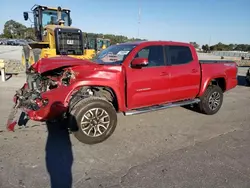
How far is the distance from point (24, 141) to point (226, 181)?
344 centimetres

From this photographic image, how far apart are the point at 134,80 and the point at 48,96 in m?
1.68

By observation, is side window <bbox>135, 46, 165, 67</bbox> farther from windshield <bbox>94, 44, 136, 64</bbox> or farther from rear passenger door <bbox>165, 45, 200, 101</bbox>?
windshield <bbox>94, 44, 136, 64</bbox>

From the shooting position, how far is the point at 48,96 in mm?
3773

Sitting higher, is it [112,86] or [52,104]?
[112,86]

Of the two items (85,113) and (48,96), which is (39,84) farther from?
(85,113)

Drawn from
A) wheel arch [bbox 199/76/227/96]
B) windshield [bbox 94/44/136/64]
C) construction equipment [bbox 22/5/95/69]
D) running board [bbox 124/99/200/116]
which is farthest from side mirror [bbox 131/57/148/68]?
construction equipment [bbox 22/5/95/69]

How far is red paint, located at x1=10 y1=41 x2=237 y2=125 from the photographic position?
3.85 meters

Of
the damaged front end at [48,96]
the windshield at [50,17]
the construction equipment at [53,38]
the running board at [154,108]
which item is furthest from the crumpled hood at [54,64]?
the windshield at [50,17]

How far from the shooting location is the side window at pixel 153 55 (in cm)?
477

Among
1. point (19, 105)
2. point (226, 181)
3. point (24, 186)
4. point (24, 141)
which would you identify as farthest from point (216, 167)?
point (19, 105)

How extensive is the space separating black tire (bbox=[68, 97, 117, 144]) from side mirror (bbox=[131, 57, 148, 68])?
3.15 ft

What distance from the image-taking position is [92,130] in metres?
4.01

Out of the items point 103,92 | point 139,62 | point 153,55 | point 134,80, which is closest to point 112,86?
point 103,92

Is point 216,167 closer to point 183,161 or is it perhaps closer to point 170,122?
point 183,161
